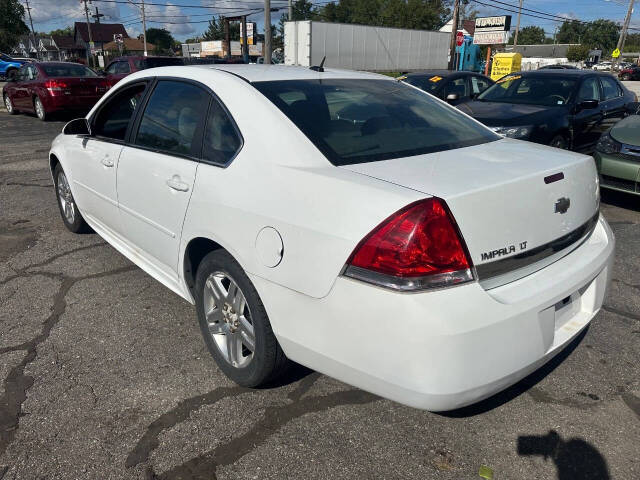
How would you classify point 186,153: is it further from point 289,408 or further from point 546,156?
point 546,156

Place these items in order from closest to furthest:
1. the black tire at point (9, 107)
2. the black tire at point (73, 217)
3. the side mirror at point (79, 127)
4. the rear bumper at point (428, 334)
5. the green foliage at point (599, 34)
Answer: the rear bumper at point (428, 334) → the side mirror at point (79, 127) → the black tire at point (73, 217) → the black tire at point (9, 107) → the green foliage at point (599, 34)

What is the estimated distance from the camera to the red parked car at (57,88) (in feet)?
42.4

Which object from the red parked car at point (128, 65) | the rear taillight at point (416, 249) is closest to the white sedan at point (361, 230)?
the rear taillight at point (416, 249)

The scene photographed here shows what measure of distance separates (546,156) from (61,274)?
11.8 ft

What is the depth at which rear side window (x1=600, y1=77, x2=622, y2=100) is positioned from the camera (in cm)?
824

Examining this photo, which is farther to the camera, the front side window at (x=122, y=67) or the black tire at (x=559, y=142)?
the front side window at (x=122, y=67)

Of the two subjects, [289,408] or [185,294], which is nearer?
[289,408]

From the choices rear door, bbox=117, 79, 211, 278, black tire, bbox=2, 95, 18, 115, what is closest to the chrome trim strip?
rear door, bbox=117, 79, 211, 278

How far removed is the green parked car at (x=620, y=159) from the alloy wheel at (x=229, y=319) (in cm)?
492

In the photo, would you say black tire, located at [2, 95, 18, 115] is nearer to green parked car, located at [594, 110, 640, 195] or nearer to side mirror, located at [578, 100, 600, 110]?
side mirror, located at [578, 100, 600, 110]

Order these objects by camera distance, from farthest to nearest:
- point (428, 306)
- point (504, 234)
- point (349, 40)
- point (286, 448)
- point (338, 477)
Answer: point (349, 40), point (286, 448), point (338, 477), point (504, 234), point (428, 306)

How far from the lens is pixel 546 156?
2.39 meters

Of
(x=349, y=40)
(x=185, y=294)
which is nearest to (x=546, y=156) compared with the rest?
(x=185, y=294)

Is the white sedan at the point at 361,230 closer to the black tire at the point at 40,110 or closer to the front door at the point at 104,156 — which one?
the front door at the point at 104,156
